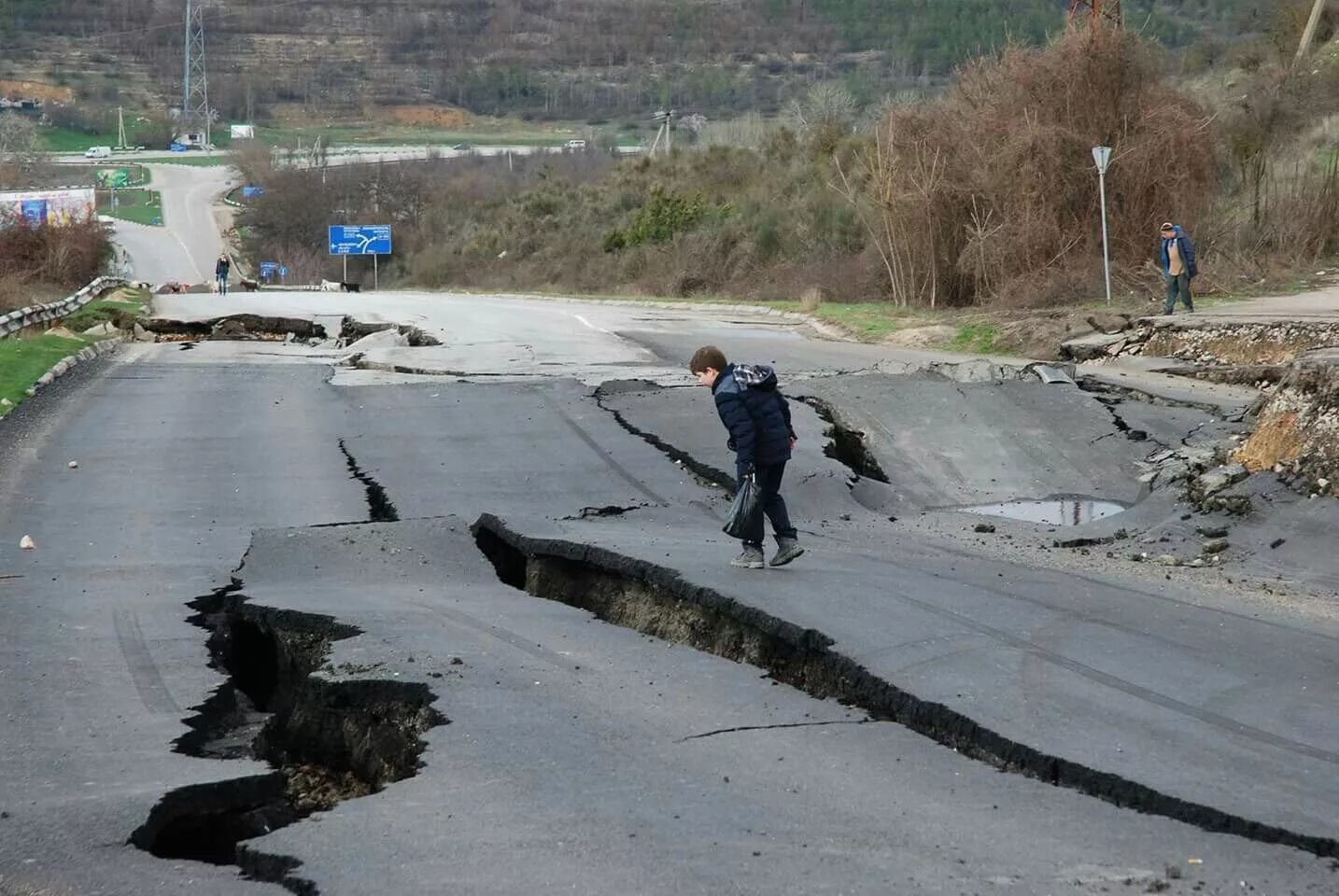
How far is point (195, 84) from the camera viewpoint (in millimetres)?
145625

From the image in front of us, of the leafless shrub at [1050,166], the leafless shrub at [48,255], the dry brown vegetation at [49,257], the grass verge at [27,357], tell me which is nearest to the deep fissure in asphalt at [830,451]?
the grass verge at [27,357]

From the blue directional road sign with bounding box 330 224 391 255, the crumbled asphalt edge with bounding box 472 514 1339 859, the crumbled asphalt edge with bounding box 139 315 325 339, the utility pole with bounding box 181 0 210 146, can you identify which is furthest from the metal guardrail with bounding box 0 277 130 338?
the utility pole with bounding box 181 0 210 146

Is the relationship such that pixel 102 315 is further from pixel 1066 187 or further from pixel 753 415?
pixel 753 415

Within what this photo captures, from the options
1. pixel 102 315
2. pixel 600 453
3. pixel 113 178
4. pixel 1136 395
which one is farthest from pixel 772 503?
pixel 113 178

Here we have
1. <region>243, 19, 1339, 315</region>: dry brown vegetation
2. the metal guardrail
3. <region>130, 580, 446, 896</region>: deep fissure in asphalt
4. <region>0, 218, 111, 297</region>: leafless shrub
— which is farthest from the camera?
<region>0, 218, 111, 297</region>: leafless shrub

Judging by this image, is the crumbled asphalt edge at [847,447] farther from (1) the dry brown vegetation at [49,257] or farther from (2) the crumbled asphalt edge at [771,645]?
(1) the dry brown vegetation at [49,257]

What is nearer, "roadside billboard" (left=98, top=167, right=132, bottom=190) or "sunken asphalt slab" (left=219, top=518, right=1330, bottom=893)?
"sunken asphalt slab" (left=219, top=518, right=1330, bottom=893)

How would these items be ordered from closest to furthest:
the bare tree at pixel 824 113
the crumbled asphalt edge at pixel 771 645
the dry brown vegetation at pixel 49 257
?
the crumbled asphalt edge at pixel 771 645 → the dry brown vegetation at pixel 49 257 → the bare tree at pixel 824 113

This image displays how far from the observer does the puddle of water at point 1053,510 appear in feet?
44.0

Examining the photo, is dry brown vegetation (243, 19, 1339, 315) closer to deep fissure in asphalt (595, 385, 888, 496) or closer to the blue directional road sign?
deep fissure in asphalt (595, 385, 888, 496)

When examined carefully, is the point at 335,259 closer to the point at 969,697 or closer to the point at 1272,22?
the point at 1272,22

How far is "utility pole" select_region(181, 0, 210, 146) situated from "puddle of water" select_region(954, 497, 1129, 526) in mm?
132765

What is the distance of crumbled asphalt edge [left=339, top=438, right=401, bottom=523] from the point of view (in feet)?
41.3

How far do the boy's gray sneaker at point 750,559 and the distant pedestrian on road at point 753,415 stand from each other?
2 cm
